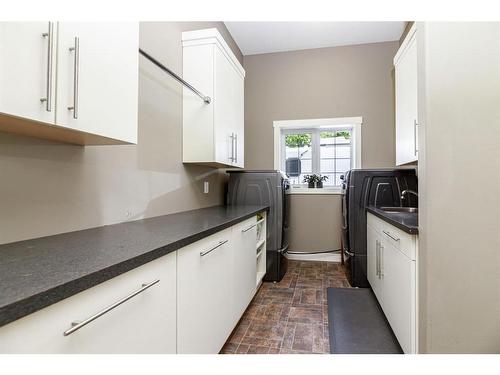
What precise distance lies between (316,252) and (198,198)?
213 centimetres

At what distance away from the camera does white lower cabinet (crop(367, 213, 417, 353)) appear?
1505mm

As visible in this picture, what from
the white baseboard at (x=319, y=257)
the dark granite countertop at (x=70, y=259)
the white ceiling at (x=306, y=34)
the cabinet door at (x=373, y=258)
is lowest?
the white baseboard at (x=319, y=257)

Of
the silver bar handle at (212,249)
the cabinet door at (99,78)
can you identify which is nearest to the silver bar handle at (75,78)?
the cabinet door at (99,78)

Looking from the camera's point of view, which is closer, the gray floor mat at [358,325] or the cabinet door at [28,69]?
the cabinet door at [28,69]

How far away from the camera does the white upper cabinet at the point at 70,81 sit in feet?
2.60

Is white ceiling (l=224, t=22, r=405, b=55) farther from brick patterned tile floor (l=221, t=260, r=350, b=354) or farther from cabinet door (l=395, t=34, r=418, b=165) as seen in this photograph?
brick patterned tile floor (l=221, t=260, r=350, b=354)

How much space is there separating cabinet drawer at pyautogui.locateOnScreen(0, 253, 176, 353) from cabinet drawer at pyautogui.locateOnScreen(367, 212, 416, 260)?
1.24 m

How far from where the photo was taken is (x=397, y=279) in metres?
1.77

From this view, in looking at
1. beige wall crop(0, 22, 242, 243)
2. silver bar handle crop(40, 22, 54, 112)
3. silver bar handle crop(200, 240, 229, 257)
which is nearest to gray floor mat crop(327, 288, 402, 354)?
silver bar handle crop(200, 240, 229, 257)

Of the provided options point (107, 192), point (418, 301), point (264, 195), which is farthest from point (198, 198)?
point (418, 301)

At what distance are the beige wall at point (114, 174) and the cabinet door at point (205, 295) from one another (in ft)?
1.95

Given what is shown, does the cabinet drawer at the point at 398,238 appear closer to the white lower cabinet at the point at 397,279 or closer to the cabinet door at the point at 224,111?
the white lower cabinet at the point at 397,279

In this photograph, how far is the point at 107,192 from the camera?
156cm

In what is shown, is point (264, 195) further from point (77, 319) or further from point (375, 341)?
point (77, 319)
